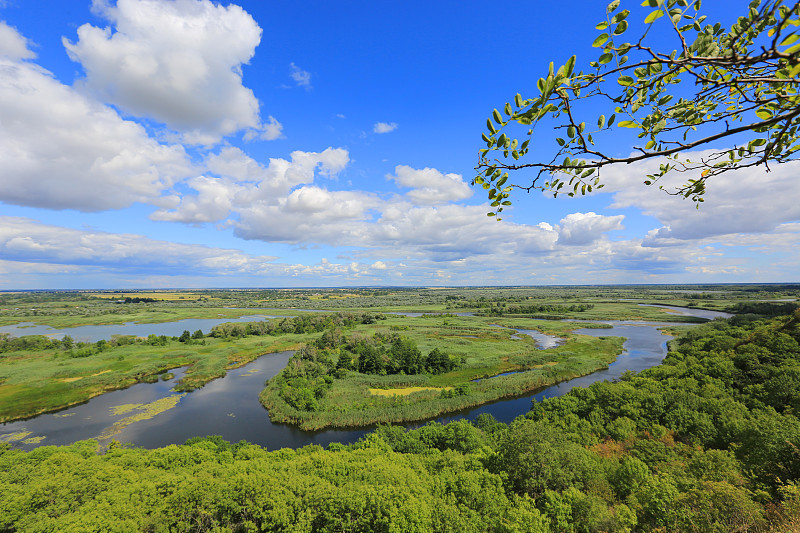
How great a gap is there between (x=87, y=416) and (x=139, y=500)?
1329 inches

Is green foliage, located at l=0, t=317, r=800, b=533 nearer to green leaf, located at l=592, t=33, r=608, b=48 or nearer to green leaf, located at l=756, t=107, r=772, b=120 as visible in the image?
green leaf, located at l=756, t=107, r=772, b=120

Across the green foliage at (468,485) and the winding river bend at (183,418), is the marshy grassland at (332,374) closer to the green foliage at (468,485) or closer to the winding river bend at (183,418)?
the winding river bend at (183,418)

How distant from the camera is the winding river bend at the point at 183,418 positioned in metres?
31.6

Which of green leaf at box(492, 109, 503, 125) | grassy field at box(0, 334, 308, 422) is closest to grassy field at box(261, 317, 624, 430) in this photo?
grassy field at box(0, 334, 308, 422)

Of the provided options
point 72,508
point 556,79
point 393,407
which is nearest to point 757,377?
point 393,407

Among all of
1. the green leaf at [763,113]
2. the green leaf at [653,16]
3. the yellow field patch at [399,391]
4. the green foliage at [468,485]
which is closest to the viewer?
the green leaf at [653,16]

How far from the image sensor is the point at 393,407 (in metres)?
37.3

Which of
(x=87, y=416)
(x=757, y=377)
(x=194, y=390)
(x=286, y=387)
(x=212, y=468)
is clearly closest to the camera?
(x=212, y=468)

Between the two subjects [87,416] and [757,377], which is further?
[87,416]

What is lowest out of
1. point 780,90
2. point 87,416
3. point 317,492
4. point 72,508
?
point 87,416

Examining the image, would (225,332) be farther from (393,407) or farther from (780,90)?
(780,90)

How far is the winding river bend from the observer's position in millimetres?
31562

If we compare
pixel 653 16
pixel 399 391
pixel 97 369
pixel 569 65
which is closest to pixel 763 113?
pixel 653 16

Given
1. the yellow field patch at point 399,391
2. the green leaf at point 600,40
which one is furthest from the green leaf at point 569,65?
the yellow field patch at point 399,391
